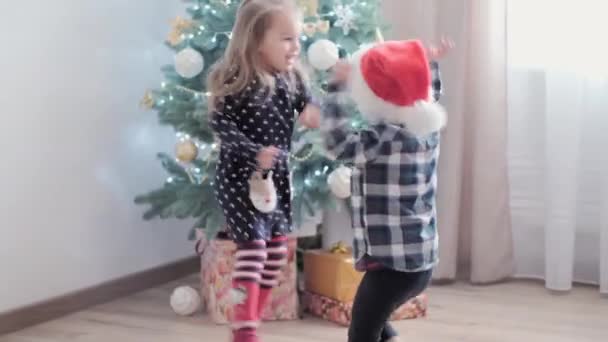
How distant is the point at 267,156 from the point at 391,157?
360 mm

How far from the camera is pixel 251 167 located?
7.43ft

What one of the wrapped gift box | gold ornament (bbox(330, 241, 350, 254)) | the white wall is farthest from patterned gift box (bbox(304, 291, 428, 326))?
the white wall

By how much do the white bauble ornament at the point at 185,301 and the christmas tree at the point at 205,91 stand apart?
241mm

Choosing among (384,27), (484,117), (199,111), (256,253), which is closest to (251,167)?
(256,253)

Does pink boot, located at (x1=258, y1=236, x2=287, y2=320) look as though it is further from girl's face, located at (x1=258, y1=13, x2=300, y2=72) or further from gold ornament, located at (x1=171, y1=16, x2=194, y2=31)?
gold ornament, located at (x1=171, y1=16, x2=194, y2=31)

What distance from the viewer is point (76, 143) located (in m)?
2.87

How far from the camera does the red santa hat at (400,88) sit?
6.18 ft

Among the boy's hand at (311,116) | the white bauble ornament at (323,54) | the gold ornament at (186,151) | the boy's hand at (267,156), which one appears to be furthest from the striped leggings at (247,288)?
the white bauble ornament at (323,54)

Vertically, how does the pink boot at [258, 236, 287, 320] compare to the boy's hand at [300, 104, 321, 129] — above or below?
below

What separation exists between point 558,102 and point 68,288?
71.1 inches

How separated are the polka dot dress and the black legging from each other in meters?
0.41

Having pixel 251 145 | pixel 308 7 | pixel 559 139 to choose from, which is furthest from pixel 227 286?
pixel 559 139

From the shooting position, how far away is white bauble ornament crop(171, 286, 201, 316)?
2.78 meters

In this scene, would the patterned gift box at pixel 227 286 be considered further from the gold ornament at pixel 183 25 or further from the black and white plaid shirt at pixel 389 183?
the black and white plaid shirt at pixel 389 183
